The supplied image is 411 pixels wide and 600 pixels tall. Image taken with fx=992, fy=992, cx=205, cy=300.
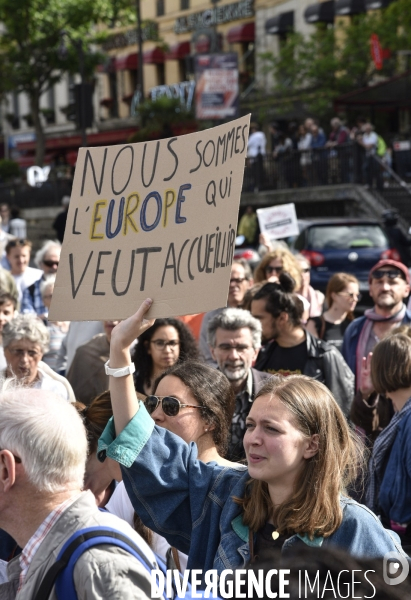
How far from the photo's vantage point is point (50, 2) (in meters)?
36.9

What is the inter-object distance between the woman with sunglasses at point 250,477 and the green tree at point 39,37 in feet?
112

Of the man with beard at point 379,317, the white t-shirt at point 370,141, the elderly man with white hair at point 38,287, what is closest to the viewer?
the man with beard at point 379,317

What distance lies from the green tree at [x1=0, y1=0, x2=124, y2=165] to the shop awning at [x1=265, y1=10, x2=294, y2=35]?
238 inches

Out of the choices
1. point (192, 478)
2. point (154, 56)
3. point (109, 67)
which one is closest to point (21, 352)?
point (192, 478)

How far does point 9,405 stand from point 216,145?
1169 millimetres

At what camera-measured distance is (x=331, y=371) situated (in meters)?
5.71

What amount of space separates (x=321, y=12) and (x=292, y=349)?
29.4 metres

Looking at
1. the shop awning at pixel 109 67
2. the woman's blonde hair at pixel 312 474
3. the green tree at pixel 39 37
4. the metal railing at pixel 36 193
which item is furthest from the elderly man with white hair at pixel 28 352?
the shop awning at pixel 109 67

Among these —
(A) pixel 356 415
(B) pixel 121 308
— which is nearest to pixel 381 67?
(A) pixel 356 415

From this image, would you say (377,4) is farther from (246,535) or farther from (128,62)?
(246,535)

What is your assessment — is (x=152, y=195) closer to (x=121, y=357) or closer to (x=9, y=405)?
(x=121, y=357)

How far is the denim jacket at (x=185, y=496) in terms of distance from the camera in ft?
9.53

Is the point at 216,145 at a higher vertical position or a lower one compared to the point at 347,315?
higher

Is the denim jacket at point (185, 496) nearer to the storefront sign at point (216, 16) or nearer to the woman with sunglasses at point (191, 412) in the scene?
the woman with sunglasses at point (191, 412)
